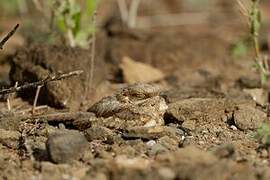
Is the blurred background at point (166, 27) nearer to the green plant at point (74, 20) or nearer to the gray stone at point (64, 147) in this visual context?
the green plant at point (74, 20)

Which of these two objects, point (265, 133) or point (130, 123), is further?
point (130, 123)

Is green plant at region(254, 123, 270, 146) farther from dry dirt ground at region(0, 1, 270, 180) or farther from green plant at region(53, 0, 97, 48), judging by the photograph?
green plant at region(53, 0, 97, 48)

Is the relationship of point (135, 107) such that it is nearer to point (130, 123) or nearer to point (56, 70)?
point (130, 123)

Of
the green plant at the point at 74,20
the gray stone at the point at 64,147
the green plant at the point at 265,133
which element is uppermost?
the green plant at the point at 74,20

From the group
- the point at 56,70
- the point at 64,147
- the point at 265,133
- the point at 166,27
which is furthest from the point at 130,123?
the point at 166,27

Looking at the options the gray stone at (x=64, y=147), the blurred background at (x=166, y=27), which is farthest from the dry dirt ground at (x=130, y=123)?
the blurred background at (x=166, y=27)

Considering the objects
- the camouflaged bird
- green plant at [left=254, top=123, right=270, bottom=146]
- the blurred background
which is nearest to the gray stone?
the camouflaged bird
